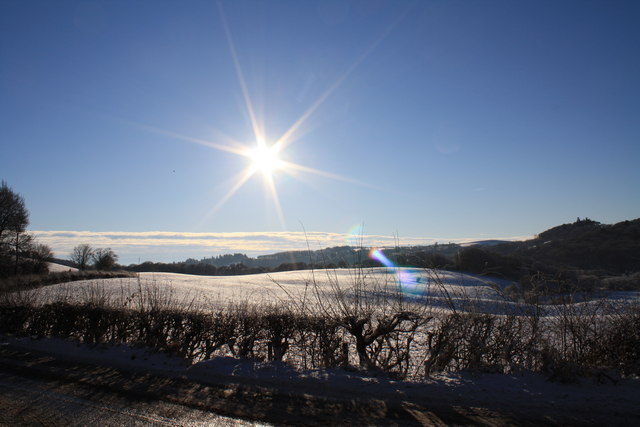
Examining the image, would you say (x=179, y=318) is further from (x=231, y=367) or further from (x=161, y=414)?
(x=161, y=414)

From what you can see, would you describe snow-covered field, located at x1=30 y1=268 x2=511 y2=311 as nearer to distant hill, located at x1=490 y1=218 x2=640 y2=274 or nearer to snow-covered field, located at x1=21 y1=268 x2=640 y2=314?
snow-covered field, located at x1=21 y1=268 x2=640 y2=314

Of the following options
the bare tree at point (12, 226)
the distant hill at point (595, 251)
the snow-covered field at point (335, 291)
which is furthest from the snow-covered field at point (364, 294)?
the distant hill at point (595, 251)

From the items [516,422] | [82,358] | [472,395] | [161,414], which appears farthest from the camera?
[82,358]

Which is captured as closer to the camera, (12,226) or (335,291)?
(335,291)

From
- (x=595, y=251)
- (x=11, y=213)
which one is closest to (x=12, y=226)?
(x=11, y=213)

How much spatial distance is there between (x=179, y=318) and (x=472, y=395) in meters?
5.17

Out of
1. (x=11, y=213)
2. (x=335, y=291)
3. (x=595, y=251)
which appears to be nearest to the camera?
(x=335, y=291)

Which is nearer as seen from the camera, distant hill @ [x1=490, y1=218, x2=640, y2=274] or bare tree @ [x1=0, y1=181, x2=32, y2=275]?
bare tree @ [x1=0, y1=181, x2=32, y2=275]

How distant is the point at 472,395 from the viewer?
14.2 ft

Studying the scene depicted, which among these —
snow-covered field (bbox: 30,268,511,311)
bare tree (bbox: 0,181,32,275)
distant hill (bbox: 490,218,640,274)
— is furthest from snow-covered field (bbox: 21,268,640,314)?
distant hill (bbox: 490,218,640,274)

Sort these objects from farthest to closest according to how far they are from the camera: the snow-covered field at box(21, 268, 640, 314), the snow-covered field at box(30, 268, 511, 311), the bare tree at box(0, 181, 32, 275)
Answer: the bare tree at box(0, 181, 32, 275) < the snow-covered field at box(30, 268, 511, 311) < the snow-covered field at box(21, 268, 640, 314)

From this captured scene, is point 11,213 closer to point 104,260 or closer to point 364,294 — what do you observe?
point 104,260

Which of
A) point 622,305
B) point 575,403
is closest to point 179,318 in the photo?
point 575,403

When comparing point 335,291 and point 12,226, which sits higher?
point 12,226
